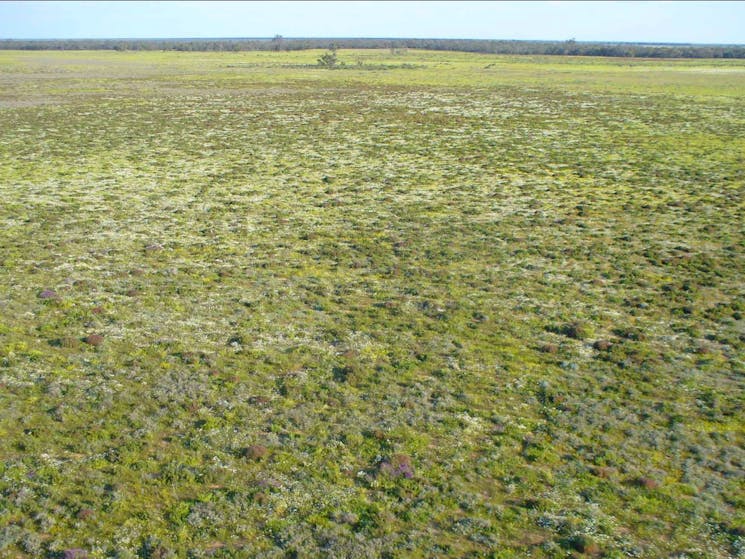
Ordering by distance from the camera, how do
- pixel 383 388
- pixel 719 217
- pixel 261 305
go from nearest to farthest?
pixel 383 388, pixel 261 305, pixel 719 217

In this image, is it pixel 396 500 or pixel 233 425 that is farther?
pixel 233 425

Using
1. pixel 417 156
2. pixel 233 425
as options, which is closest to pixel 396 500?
pixel 233 425

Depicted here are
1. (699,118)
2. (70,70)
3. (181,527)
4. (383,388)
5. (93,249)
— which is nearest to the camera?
(181,527)

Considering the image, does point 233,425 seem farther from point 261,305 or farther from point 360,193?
point 360,193

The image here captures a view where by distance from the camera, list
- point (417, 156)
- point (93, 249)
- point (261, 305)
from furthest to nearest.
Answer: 1. point (417, 156)
2. point (93, 249)
3. point (261, 305)

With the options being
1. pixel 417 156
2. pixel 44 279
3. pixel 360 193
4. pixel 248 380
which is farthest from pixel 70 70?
pixel 248 380

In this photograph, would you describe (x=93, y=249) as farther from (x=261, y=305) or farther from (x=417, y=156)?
(x=417, y=156)
